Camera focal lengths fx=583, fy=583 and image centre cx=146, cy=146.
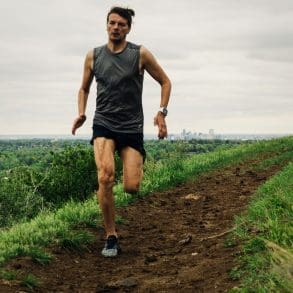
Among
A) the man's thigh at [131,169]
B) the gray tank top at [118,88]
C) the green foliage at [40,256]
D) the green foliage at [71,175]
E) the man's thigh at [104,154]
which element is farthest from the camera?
the green foliage at [71,175]

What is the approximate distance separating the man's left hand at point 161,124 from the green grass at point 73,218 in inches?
69.6

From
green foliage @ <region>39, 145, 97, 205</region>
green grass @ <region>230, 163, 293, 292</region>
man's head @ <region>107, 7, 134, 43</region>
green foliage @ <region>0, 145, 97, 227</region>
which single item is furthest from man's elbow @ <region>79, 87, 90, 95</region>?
green foliage @ <region>39, 145, 97, 205</region>

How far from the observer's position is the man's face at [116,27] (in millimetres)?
6824

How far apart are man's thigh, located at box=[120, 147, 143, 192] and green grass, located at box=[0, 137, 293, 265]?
94 cm

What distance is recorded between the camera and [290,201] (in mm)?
6793

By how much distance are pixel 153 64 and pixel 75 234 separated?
2.39 meters

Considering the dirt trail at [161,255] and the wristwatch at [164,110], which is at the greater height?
the wristwatch at [164,110]

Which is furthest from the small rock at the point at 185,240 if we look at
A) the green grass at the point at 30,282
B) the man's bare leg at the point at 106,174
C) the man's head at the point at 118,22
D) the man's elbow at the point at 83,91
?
the man's head at the point at 118,22

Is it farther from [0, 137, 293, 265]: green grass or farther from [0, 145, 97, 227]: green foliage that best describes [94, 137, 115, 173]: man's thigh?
[0, 145, 97, 227]: green foliage

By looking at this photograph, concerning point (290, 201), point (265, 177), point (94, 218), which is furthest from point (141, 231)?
point (265, 177)

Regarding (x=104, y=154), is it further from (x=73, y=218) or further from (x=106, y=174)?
(x=73, y=218)

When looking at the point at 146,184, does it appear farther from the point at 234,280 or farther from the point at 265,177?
the point at 234,280

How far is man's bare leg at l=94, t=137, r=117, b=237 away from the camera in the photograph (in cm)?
679

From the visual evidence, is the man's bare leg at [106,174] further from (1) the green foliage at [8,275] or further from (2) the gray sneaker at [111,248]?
(1) the green foliage at [8,275]
